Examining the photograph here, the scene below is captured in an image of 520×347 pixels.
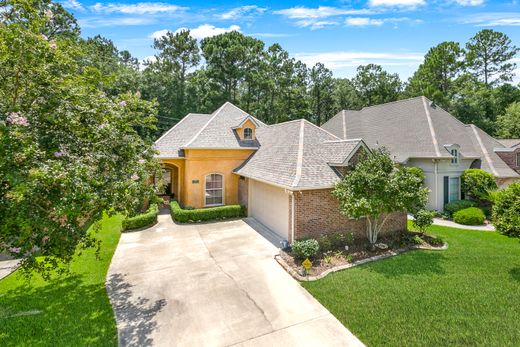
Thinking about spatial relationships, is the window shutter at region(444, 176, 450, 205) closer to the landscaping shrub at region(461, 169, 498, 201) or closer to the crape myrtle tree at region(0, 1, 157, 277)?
the landscaping shrub at region(461, 169, 498, 201)

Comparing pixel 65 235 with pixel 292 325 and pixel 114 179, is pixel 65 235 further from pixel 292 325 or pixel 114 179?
pixel 292 325

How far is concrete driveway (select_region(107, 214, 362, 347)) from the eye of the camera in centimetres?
655

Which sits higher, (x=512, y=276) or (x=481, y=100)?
(x=481, y=100)

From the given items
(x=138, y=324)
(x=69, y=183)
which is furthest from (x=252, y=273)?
(x=69, y=183)

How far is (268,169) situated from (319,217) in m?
4.35

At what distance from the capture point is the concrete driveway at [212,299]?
21.5ft

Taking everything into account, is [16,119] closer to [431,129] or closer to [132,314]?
[132,314]

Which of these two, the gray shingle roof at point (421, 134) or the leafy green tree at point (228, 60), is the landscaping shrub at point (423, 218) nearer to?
the gray shingle roof at point (421, 134)

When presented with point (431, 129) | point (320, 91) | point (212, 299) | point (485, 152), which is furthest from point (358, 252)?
point (320, 91)

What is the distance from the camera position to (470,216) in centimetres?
1662

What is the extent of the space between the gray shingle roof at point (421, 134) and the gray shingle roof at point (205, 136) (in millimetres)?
12073

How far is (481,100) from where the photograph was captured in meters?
38.8

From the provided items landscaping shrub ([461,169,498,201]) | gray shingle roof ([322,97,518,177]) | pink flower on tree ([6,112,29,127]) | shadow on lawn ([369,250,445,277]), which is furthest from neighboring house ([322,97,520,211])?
pink flower on tree ([6,112,29,127])

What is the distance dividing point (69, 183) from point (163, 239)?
29.2 feet
